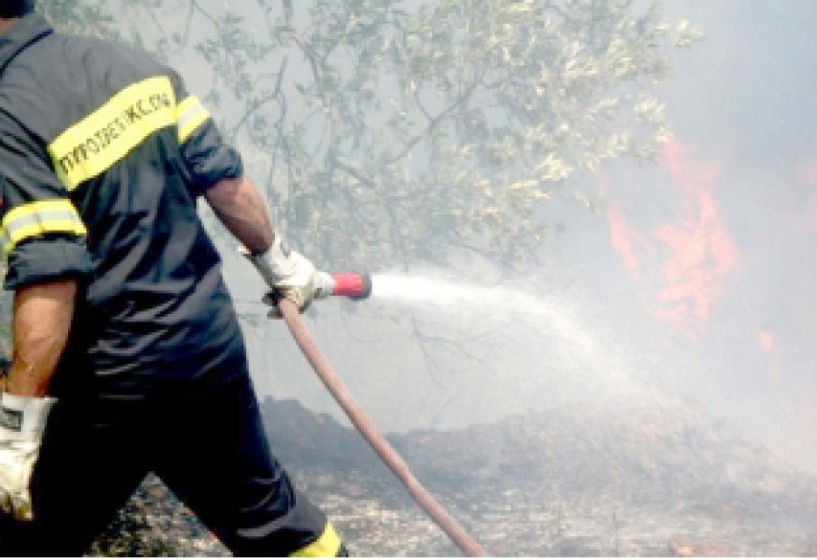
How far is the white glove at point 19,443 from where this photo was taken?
5.49 feet

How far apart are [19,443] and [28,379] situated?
0.24 metres

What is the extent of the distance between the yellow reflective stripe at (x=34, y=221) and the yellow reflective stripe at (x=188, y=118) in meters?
0.52

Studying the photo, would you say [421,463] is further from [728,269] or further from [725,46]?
[725,46]

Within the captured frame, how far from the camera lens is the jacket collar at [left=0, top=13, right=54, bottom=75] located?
1.70 meters

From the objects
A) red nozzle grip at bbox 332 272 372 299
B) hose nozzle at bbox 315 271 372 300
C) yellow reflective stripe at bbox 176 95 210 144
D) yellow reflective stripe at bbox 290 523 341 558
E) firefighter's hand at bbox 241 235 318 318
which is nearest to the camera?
yellow reflective stripe at bbox 176 95 210 144

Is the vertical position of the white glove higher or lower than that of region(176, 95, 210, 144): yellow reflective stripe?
lower

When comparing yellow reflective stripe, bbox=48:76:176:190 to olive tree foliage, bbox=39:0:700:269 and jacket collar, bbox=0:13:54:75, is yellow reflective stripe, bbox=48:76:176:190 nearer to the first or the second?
jacket collar, bbox=0:13:54:75

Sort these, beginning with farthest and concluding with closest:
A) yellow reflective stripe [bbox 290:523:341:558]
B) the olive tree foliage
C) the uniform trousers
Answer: the olive tree foliage → yellow reflective stripe [bbox 290:523:341:558] → the uniform trousers

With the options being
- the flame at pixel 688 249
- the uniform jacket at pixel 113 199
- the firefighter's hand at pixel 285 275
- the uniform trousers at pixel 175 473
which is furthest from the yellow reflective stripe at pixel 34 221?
the flame at pixel 688 249

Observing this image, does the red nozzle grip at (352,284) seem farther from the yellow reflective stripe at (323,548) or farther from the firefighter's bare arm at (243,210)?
the yellow reflective stripe at (323,548)

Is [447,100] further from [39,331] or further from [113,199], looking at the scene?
[39,331]

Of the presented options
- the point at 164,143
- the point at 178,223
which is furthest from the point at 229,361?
the point at 164,143

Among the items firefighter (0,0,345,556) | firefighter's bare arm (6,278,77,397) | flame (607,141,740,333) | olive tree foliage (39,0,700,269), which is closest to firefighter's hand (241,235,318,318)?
firefighter (0,0,345,556)

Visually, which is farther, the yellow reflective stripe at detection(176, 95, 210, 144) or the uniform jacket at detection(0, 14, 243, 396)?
the yellow reflective stripe at detection(176, 95, 210, 144)
